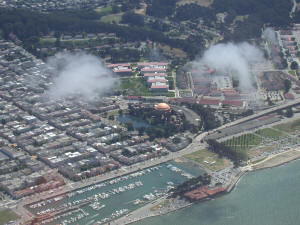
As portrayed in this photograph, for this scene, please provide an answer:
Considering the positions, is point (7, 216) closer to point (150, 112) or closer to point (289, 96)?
point (150, 112)

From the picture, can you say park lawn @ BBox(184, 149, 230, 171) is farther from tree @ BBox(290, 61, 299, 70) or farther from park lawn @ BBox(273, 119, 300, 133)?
tree @ BBox(290, 61, 299, 70)

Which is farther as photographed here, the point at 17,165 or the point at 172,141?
the point at 172,141

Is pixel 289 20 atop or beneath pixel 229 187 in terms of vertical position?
atop

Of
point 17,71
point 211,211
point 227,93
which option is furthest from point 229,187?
point 17,71

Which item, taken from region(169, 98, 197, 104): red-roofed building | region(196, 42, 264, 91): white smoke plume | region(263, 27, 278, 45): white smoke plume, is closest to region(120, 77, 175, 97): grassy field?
region(169, 98, 197, 104): red-roofed building

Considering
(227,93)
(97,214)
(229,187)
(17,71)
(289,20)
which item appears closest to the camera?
(97,214)

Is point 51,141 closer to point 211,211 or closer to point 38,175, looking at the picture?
point 38,175
